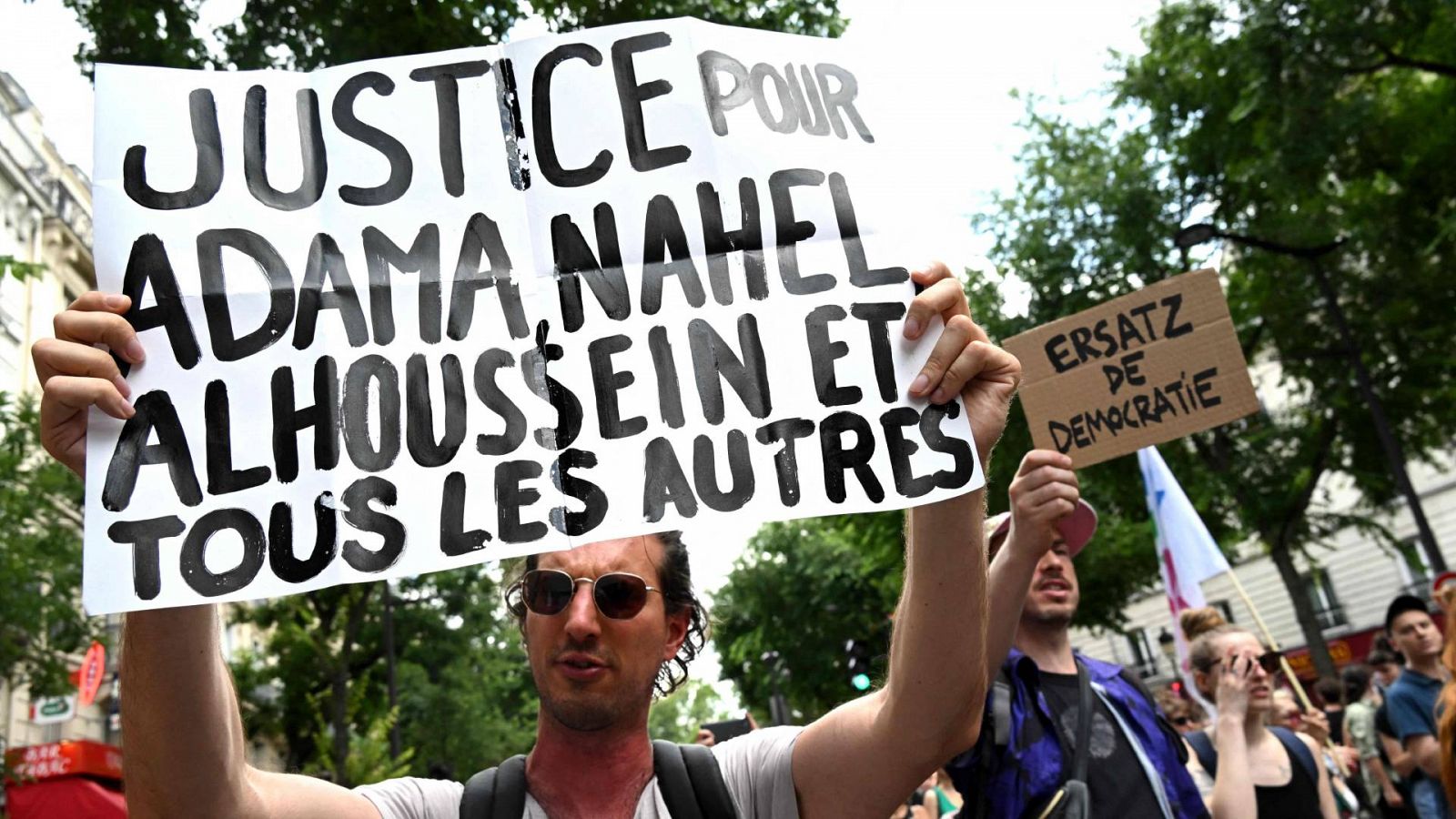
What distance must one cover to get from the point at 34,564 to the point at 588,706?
513 inches

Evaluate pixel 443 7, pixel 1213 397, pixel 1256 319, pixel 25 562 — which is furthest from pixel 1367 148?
pixel 25 562

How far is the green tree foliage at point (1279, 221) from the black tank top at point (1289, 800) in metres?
12.1

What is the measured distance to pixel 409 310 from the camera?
2229 millimetres

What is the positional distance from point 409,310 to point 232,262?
1.04 ft

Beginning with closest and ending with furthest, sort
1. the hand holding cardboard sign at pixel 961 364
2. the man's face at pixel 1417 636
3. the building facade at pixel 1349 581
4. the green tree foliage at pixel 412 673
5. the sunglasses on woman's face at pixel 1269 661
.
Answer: the hand holding cardboard sign at pixel 961 364 → the sunglasses on woman's face at pixel 1269 661 → the man's face at pixel 1417 636 → the green tree foliage at pixel 412 673 → the building facade at pixel 1349 581

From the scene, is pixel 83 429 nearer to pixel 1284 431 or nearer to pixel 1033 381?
pixel 1033 381

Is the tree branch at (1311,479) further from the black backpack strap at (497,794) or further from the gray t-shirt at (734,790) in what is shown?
the black backpack strap at (497,794)

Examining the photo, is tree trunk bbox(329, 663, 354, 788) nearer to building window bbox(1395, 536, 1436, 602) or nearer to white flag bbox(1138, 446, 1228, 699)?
white flag bbox(1138, 446, 1228, 699)

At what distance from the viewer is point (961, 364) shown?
7.15 feet

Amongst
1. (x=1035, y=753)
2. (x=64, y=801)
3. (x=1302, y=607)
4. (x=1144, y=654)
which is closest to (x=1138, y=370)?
(x=1035, y=753)

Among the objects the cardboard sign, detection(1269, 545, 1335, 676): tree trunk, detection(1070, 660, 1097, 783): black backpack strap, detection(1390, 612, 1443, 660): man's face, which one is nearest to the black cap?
detection(1390, 612, 1443, 660): man's face

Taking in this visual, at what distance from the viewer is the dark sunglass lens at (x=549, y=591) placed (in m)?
2.38

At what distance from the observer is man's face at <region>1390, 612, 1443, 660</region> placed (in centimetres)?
596

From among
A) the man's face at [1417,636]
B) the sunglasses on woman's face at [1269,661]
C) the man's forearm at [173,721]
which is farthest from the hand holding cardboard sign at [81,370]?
the man's face at [1417,636]
